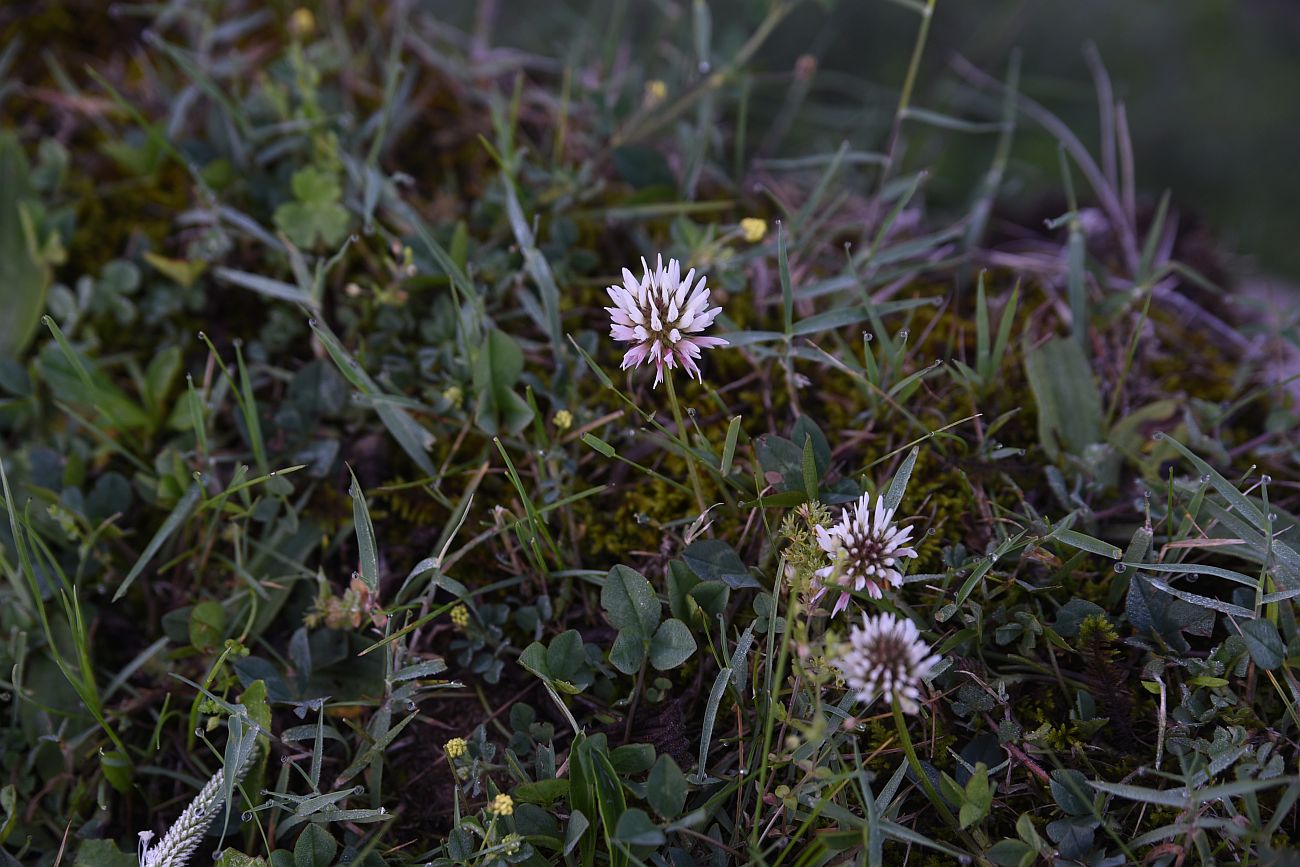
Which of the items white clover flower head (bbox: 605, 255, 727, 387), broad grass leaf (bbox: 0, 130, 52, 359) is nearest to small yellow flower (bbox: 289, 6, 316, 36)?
broad grass leaf (bbox: 0, 130, 52, 359)

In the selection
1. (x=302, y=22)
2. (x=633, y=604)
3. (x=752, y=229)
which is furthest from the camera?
(x=302, y=22)

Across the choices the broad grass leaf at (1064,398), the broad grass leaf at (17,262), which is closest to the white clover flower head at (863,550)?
the broad grass leaf at (1064,398)

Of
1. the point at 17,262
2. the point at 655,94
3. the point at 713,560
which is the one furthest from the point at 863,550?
the point at 17,262

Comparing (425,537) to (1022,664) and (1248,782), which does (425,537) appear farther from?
(1248,782)

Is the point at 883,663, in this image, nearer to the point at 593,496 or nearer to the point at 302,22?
the point at 593,496

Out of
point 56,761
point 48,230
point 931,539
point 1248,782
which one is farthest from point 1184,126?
point 56,761

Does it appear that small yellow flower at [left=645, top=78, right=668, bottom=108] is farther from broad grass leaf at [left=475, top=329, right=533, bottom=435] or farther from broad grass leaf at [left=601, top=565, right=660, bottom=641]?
broad grass leaf at [left=601, top=565, right=660, bottom=641]

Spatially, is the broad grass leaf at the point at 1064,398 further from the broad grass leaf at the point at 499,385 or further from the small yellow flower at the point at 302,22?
the small yellow flower at the point at 302,22
